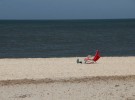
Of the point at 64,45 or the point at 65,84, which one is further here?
the point at 64,45

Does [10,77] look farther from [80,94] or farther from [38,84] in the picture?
[80,94]

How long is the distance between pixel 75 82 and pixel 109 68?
533 cm

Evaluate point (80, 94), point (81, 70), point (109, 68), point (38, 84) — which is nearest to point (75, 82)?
point (38, 84)

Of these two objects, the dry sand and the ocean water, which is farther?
the ocean water

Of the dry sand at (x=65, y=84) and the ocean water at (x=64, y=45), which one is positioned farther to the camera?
the ocean water at (x=64, y=45)

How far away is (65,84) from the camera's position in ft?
46.7

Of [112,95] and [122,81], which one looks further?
[122,81]

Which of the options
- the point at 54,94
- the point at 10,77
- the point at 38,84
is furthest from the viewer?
the point at 10,77

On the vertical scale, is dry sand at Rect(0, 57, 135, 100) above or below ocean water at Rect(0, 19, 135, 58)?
below

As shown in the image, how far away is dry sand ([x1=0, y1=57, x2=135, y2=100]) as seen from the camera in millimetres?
12016

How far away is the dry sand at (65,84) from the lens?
1202cm

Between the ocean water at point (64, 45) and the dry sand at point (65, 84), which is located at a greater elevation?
the ocean water at point (64, 45)

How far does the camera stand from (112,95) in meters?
12.0

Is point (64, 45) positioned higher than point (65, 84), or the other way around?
point (64, 45)
